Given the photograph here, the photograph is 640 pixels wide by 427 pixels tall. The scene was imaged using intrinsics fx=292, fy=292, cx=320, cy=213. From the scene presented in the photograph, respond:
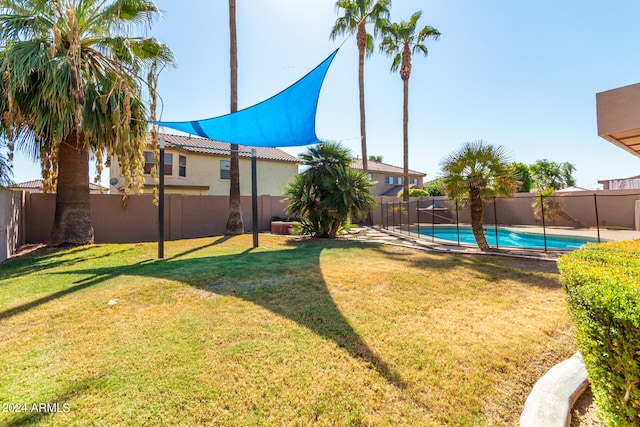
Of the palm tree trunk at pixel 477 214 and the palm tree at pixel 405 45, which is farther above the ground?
the palm tree at pixel 405 45

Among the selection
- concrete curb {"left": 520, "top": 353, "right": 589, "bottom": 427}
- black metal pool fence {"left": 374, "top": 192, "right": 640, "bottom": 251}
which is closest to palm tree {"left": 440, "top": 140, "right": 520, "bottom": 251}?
black metal pool fence {"left": 374, "top": 192, "right": 640, "bottom": 251}

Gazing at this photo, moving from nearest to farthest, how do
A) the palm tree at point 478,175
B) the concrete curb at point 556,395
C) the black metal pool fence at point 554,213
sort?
the concrete curb at point 556,395 → the palm tree at point 478,175 → the black metal pool fence at point 554,213

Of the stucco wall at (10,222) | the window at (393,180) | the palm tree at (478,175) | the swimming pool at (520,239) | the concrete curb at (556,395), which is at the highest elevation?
the window at (393,180)

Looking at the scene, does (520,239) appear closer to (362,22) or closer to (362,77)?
(362,77)

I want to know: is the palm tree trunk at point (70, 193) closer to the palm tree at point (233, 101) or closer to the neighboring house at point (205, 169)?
the palm tree at point (233, 101)

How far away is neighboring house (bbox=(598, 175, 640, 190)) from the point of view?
16609 millimetres

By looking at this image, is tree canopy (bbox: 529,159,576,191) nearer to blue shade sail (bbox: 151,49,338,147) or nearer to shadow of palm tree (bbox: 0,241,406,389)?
blue shade sail (bbox: 151,49,338,147)

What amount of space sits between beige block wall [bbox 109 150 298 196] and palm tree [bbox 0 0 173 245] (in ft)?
24.2

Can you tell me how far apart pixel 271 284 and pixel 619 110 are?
213 inches

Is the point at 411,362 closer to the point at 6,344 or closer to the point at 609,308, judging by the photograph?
the point at 609,308

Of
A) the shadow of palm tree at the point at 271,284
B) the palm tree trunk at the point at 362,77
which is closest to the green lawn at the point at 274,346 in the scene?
the shadow of palm tree at the point at 271,284

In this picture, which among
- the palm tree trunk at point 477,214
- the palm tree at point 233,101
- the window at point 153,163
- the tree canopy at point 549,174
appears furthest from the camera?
the tree canopy at point 549,174

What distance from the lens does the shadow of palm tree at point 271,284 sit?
118 inches

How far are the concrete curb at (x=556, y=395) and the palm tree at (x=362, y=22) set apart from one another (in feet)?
45.4
